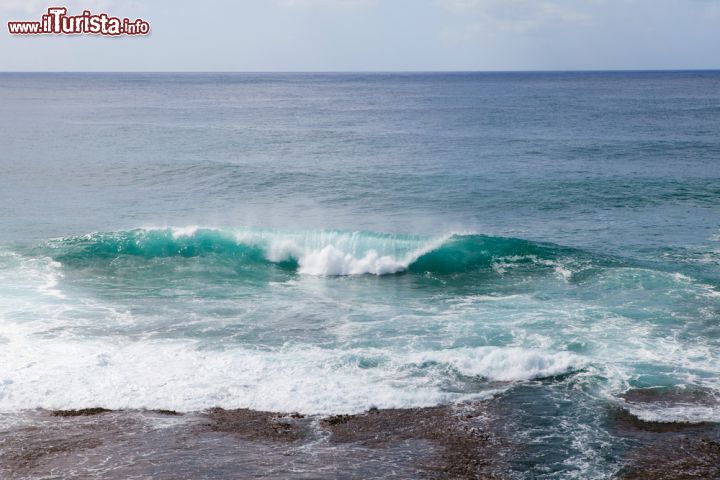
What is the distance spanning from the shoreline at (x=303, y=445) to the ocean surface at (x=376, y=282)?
1.45ft

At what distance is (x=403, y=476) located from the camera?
13898mm

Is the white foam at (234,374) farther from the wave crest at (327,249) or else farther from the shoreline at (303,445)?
the wave crest at (327,249)

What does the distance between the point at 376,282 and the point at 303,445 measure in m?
13.1

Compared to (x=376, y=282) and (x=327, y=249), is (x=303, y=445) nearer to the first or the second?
(x=376, y=282)

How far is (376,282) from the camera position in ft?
91.2

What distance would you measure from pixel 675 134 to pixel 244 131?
130 feet

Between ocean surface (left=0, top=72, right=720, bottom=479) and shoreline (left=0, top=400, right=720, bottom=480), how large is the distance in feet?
1.45

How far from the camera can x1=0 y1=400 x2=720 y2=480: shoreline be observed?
1408 cm

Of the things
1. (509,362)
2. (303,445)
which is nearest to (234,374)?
(303,445)

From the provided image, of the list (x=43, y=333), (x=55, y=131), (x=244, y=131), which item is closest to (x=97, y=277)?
(x=43, y=333)

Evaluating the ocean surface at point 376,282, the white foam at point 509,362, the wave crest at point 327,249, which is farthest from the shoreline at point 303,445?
the wave crest at point 327,249

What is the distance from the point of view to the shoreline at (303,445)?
46.2 feet

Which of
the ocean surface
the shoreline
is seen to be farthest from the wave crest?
the shoreline

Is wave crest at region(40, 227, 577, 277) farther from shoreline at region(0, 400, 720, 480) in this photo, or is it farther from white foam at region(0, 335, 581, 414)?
shoreline at region(0, 400, 720, 480)
